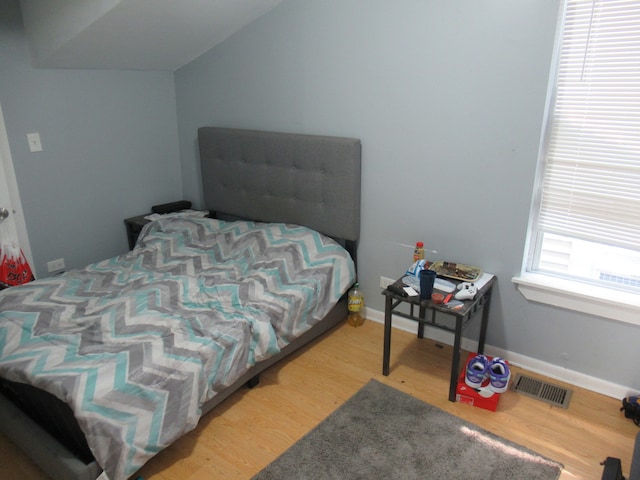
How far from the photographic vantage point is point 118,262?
3.08m

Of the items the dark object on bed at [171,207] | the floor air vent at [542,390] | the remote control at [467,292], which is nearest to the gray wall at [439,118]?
the floor air vent at [542,390]

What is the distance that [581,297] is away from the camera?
2418mm

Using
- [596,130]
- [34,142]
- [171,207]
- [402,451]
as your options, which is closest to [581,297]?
[596,130]

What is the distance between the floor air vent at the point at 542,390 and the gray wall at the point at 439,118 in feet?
0.44

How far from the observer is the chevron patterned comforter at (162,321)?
191 centimetres

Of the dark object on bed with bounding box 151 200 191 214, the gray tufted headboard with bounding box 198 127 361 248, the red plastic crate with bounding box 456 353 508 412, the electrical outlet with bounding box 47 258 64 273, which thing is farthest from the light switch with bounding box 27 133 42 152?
the red plastic crate with bounding box 456 353 508 412

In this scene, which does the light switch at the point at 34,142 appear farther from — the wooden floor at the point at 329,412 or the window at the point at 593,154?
the window at the point at 593,154

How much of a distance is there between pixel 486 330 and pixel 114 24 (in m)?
2.70

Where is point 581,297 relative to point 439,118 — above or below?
below

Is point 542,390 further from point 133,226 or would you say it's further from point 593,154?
point 133,226

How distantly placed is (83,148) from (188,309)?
1.57 m

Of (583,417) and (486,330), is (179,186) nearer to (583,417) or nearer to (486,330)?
(486,330)

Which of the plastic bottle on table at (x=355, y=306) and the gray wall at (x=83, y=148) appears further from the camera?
the plastic bottle on table at (x=355, y=306)

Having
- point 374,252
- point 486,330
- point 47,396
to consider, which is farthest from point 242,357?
point 486,330
